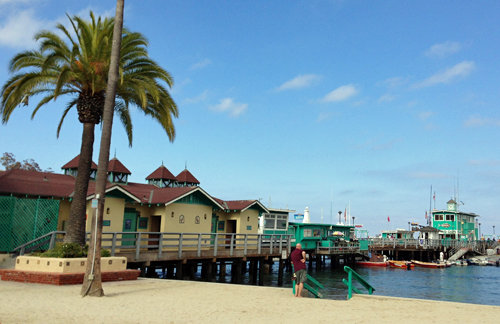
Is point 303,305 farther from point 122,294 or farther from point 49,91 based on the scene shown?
point 49,91

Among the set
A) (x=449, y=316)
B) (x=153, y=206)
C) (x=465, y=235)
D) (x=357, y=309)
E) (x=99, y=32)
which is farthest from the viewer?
(x=465, y=235)

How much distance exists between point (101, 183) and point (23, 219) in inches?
366

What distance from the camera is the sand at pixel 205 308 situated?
926cm

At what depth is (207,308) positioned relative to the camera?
35.1 ft

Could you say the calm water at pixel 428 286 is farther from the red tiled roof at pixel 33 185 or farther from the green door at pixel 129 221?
the red tiled roof at pixel 33 185

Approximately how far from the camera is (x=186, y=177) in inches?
1687

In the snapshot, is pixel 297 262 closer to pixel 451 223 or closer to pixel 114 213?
pixel 114 213

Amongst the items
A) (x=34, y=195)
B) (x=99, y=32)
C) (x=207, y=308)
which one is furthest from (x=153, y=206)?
(x=207, y=308)

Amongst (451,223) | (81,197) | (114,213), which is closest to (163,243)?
(114,213)

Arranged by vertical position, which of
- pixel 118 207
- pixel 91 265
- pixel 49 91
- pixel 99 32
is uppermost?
pixel 99 32

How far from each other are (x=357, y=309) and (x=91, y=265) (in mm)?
7434

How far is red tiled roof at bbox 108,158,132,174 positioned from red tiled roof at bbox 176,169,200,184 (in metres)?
10.2

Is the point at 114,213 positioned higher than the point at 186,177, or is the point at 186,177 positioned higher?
the point at 186,177

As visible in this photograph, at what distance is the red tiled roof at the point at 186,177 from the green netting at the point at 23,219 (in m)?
21.7
